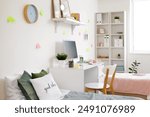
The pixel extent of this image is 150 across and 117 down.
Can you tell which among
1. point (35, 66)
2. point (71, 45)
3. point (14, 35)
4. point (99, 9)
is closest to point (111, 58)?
point (99, 9)

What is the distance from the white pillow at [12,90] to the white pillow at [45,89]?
180 millimetres

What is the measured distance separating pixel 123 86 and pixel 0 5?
274 cm

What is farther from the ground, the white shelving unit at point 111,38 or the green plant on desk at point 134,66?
the white shelving unit at point 111,38

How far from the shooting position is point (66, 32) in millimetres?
3998

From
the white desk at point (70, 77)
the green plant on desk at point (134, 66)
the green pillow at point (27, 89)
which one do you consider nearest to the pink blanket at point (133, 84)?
the white desk at point (70, 77)

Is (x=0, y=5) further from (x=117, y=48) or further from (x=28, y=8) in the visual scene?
(x=117, y=48)

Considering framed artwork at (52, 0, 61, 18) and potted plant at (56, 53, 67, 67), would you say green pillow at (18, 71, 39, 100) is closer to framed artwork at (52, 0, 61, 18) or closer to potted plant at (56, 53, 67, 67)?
potted plant at (56, 53, 67, 67)

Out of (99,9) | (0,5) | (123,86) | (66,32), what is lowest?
(123,86)

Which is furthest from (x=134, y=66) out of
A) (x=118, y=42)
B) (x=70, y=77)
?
(x=70, y=77)

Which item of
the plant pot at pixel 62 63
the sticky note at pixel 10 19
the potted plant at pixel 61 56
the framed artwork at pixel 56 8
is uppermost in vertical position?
the framed artwork at pixel 56 8

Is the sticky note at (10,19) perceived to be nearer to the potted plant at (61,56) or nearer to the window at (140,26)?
the potted plant at (61,56)

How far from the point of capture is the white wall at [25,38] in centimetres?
252

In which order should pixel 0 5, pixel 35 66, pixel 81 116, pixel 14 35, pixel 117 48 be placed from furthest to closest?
1. pixel 117 48
2. pixel 35 66
3. pixel 14 35
4. pixel 0 5
5. pixel 81 116

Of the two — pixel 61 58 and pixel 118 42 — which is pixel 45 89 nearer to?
pixel 61 58
